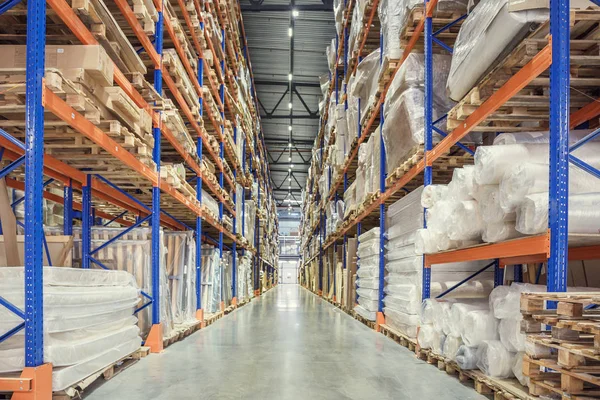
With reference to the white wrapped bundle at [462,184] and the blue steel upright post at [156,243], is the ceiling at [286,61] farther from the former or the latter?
the white wrapped bundle at [462,184]

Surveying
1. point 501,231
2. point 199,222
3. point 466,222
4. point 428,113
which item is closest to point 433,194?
point 466,222

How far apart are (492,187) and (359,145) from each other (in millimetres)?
5408

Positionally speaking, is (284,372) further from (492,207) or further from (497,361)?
(492,207)

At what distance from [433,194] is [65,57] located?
3468 millimetres

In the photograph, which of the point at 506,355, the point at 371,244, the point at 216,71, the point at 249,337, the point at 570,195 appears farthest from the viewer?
the point at 216,71

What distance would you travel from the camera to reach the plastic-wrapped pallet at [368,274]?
291 inches

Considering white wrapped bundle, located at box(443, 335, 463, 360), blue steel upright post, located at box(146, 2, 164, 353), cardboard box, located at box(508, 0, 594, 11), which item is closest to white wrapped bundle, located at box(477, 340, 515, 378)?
white wrapped bundle, located at box(443, 335, 463, 360)

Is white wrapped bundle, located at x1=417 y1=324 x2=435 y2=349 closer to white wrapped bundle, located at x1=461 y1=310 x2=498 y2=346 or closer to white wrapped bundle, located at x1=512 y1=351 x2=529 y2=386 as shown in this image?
white wrapped bundle, located at x1=461 y1=310 x2=498 y2=346

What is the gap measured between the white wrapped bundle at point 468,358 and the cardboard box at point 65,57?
367cm

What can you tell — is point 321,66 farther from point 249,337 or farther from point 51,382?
point 51,382

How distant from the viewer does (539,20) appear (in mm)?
2992

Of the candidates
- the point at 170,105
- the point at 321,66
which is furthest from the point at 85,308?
the point at 321,66

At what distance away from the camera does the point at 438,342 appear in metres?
4.31

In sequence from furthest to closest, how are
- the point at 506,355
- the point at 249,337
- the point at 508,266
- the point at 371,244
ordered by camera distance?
the point at 371,244, the point at 249,337, the point at 508,266, the point at 506,355
